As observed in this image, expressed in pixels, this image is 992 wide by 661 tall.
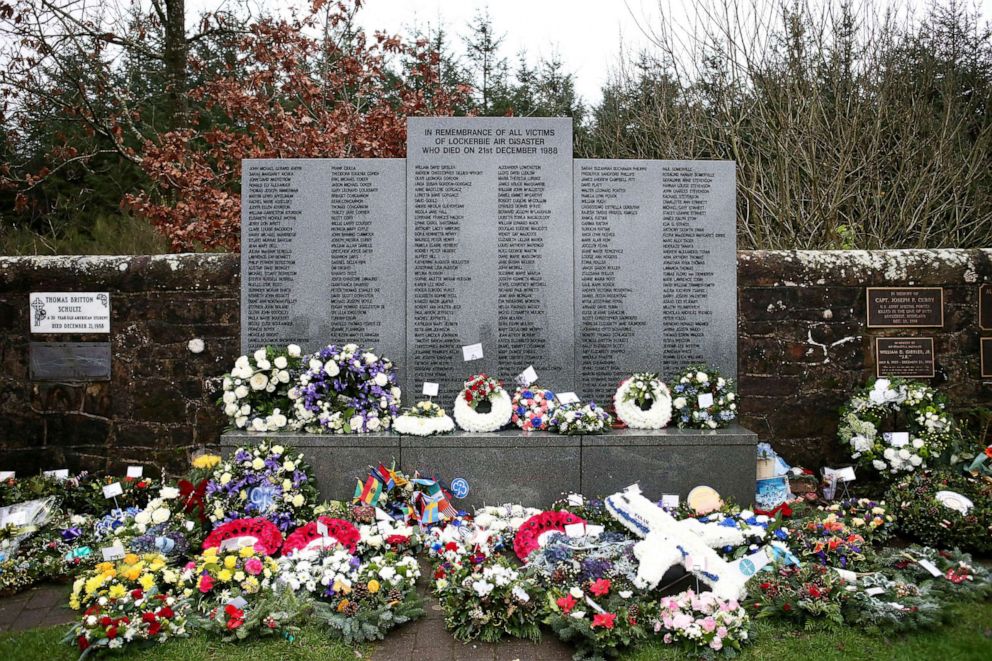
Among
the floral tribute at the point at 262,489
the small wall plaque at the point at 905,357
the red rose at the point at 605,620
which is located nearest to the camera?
the red rose at the point at 605,620

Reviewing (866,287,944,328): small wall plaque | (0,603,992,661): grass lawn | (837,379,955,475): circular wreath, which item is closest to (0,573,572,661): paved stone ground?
(0,603,992,661): grass lawn

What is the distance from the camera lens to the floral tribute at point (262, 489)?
4.82m

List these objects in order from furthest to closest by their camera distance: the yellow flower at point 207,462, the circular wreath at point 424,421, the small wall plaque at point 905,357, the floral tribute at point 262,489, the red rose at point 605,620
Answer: the small wall plaque at point 905,357
the circular wreath at point 424,421
the yellow flower at point 207,462
the floral tribute at point 262,489
the red rose at point 605,620

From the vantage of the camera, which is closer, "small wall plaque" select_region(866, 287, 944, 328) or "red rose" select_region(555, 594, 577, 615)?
"red rose" select_region(555, 594, 577, 615)

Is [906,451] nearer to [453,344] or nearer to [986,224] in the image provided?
[453,344]

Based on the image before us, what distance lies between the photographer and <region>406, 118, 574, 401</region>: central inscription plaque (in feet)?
19.5

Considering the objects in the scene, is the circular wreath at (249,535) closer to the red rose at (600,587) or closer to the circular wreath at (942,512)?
the red rose at (600,587)

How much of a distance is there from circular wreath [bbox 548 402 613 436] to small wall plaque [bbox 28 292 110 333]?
3955 millimetres

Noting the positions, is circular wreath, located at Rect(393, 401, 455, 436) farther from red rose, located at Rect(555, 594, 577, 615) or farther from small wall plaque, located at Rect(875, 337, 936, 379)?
small wall plaque, located at Rect(875, 337, 936, 379)

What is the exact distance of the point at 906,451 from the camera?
5520mm

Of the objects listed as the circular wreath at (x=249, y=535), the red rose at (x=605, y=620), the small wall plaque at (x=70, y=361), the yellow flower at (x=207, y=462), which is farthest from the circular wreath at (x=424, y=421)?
the small wall plaque at (x=70, y=361)

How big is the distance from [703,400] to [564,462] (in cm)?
123

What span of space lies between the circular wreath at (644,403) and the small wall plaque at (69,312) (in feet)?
14.6

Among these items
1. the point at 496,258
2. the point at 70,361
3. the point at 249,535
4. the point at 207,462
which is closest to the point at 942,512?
the point at 496,258
